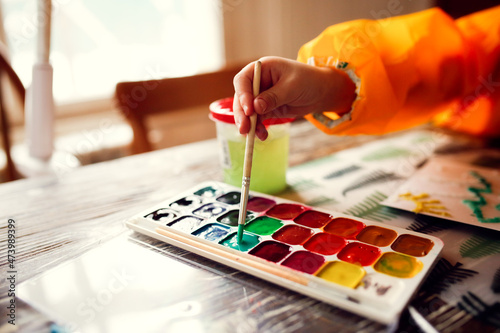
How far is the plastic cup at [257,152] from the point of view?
0.59 metres

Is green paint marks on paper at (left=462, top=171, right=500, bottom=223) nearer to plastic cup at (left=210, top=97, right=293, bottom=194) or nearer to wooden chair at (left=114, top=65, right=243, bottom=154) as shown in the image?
plastic cup at (left=210, top=97, right=293, bottom=194)

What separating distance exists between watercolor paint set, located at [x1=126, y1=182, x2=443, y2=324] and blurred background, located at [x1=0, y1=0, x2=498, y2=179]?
1.15 meters

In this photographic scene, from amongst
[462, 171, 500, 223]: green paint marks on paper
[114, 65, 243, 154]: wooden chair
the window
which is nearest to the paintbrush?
[462, 171, 500, 223]: green paint marks on paper

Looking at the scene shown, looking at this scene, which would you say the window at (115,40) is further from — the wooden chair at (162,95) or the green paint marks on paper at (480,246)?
the green paint marks on paper at (480,246)

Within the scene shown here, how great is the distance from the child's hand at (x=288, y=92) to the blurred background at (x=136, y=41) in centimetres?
98

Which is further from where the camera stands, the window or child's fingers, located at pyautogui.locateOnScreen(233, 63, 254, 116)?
the window

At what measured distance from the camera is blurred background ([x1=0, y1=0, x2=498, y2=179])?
154 cm

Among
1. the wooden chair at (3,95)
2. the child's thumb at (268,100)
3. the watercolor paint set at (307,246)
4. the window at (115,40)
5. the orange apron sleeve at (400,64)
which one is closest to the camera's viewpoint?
the watercolor paint set at (307,246)

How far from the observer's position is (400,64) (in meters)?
0.69

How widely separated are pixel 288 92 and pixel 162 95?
637mm

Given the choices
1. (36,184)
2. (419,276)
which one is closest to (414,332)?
(419,276)

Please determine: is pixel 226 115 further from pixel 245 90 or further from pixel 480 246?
pixel 480 246

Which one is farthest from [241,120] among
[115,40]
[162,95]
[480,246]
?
[115,40]

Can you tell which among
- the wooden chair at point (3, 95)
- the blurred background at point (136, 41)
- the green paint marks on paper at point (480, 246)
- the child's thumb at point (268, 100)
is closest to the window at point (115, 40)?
the blurred background at point (136, 41)
